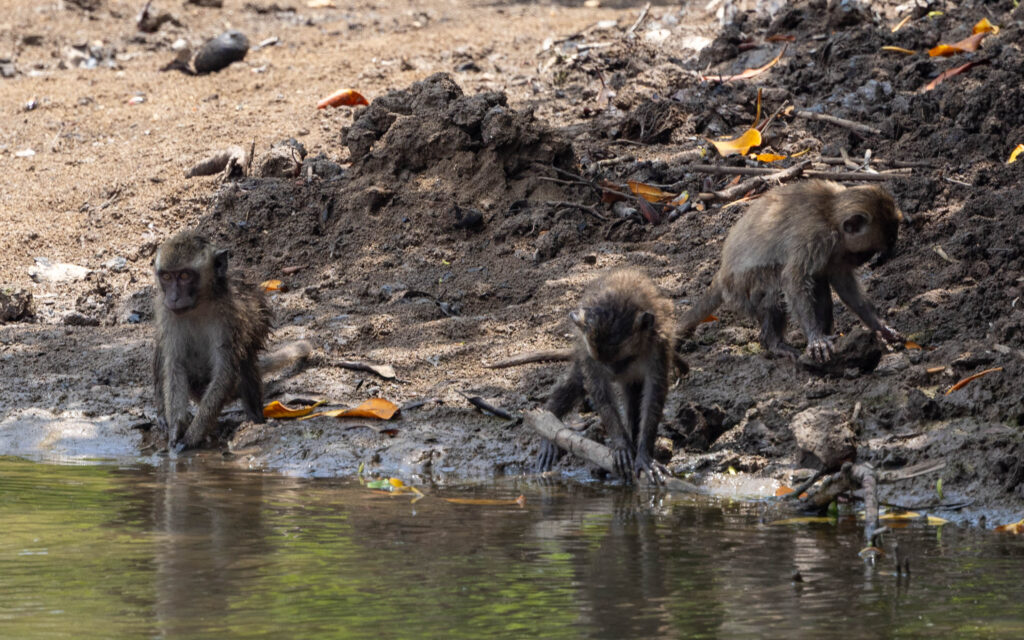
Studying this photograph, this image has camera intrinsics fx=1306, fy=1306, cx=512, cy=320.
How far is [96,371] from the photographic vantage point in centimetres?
1103

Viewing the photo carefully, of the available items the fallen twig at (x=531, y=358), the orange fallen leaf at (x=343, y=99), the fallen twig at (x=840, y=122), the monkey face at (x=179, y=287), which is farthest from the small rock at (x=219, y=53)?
the fallen twig at (x=531, y=358)

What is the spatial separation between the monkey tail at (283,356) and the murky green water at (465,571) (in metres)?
2.38

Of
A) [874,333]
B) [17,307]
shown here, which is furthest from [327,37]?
[874,333]

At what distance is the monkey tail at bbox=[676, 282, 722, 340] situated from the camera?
9812 mm

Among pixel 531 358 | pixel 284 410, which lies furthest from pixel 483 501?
pixel 284 410

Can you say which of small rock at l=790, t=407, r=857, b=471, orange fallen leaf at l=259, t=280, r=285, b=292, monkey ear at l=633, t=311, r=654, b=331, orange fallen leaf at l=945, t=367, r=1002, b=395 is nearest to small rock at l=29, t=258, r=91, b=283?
orange fallen leaf at l=259, t=280, r=285, b=292

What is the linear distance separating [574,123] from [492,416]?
5.21 meters

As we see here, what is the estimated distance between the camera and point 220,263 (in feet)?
31.7

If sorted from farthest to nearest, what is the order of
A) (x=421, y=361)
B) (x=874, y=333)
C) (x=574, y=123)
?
(x=574, y=123) < (x=421, y=361) < (x=874, y=333)

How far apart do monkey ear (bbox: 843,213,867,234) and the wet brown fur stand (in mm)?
4438

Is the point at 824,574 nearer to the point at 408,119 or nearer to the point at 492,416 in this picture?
the point at 492,416

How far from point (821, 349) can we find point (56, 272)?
26.1 ft

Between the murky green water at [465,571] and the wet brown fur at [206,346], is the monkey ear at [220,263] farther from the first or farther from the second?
the murky green water at [465,571]

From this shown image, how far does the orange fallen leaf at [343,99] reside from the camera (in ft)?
49.9
